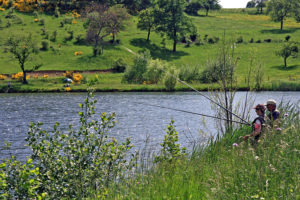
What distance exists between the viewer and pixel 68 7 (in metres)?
108

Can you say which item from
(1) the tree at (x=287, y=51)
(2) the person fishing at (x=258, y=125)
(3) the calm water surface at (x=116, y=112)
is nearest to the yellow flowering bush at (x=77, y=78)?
(3) the calm water surface at (x=116, y=112)

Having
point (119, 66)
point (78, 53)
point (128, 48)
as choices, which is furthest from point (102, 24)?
point (119, 66)

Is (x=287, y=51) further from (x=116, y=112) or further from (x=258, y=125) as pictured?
(x=258, y=125)

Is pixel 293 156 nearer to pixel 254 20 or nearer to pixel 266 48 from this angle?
pixel 266 48

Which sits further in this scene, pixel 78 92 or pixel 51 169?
pixel 78 92

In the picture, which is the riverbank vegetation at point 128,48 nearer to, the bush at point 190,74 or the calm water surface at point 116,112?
the bush at point 190,74

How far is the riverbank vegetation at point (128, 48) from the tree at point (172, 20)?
949mm

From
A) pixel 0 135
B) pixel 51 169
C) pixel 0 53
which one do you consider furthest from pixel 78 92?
pixel 51 169

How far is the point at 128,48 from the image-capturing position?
80500 millimetres

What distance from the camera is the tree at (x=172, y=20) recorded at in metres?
87.7

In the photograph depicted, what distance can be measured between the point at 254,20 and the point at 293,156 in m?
117

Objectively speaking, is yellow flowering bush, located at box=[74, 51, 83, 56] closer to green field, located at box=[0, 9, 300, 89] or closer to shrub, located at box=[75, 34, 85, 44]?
green field, located at box=[0, 9, 300, 89]

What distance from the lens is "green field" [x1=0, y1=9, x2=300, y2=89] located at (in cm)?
6678

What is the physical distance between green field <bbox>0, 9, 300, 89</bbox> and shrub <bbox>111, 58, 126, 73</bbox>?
136 centimetres
